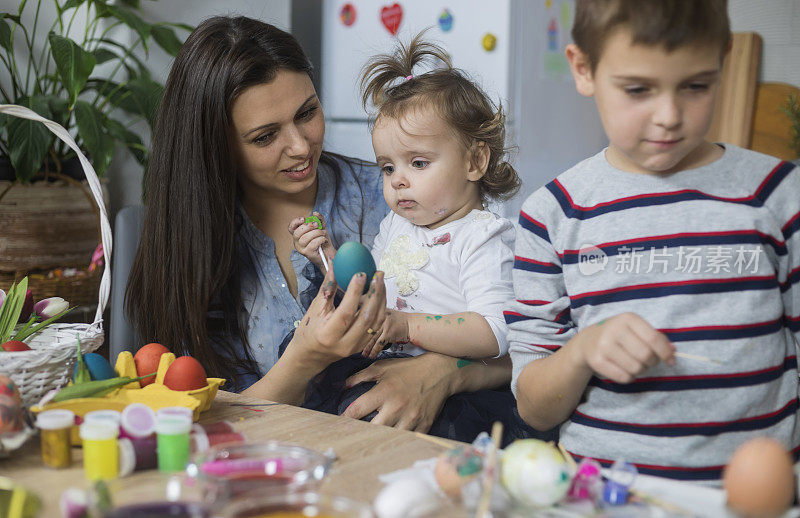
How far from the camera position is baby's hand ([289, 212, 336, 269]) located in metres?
1.42

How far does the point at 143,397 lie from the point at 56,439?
0.16m

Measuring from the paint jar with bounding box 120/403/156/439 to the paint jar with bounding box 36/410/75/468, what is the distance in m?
0.06

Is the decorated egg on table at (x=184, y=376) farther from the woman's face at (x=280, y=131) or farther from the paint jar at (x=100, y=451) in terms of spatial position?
the woman's face at (x=280, y=131)

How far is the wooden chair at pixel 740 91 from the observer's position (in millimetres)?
3432

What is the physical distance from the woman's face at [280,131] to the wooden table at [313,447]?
22.7 inches

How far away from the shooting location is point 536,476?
695mm

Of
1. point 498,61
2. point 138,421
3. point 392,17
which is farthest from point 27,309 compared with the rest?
point 392,17

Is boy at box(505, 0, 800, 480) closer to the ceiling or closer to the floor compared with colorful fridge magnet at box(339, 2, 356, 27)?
closer to the floor

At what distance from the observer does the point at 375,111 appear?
1.71 metres

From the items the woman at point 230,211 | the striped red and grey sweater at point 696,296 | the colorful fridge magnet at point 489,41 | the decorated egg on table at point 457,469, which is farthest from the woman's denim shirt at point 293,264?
the colorful fridge magnet at point 489,41

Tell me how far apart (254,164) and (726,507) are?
3.60 feet

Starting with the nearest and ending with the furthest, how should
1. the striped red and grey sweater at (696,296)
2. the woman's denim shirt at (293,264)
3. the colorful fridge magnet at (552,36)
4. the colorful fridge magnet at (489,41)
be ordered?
the striped red and grey sweater at (696,296), the woman's denim shirt at (293,264), the colorful fridge magnet at (489,41), the colorful fridge magnet at (552,36)

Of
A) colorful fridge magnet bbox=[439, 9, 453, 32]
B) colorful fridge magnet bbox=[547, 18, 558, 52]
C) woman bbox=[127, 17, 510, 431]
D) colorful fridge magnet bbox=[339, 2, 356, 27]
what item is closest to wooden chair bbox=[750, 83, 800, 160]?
colorful fridge magnet bbox=[547, 18, 558, 52]

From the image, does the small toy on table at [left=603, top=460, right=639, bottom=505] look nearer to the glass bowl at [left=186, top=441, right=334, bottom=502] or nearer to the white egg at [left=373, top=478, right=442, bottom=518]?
the white egg at [left=373, top=478, right=442, bottom=518]
